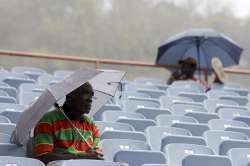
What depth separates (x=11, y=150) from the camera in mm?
5828

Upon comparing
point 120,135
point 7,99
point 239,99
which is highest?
point 239,99

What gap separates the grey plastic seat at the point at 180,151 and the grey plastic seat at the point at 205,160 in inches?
15.6

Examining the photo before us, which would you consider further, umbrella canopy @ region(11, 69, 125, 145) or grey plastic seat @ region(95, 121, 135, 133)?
grey plastic seat @ region(95, 121, 135, 133)

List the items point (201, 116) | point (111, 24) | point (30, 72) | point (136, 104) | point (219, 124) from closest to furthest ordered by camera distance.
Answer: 1. point (219, 124)
2. point (201, 116)
3. point (136, 104)
4. point (30, 72)
5. point (111, 24)

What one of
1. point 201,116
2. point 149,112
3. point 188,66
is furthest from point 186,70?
point 149,112

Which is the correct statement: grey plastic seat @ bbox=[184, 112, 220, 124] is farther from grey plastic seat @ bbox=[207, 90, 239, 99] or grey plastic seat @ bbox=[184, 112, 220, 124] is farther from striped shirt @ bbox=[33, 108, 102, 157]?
striped shirt @ bbox=[33, 108, 102, 157]

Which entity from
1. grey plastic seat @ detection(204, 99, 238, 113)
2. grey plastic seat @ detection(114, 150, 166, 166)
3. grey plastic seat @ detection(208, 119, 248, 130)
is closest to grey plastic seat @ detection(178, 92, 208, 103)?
grey plastic seat @ detection(204, 99, 238, 113)

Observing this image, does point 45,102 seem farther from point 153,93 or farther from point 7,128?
point 153,93

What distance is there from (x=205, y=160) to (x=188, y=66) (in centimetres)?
494

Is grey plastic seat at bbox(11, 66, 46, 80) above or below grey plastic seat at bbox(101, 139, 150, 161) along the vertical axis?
above

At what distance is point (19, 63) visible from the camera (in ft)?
69.7

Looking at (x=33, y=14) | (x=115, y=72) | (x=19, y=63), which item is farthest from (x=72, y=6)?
(x=115, y=72)

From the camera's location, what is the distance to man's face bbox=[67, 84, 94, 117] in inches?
237

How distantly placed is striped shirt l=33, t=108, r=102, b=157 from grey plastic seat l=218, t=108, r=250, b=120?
10.1ft
